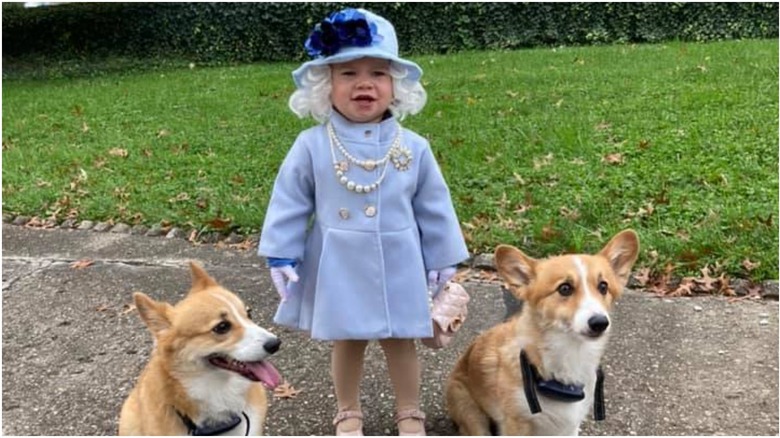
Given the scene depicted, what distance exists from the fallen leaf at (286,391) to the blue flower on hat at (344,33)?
5.41ft

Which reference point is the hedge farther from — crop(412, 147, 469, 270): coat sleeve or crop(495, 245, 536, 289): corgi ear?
crop(495, 245, 536, 289): corgi ear

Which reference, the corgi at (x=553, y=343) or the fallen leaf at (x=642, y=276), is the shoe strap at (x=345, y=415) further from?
the fallen leaf at (x=642, y=276)

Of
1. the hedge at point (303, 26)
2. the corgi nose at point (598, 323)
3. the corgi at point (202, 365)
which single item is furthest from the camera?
the hedge at point (303, 26)

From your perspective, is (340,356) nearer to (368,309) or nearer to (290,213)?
(368,309)

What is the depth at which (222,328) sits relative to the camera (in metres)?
2.86

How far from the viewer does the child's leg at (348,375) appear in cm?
334

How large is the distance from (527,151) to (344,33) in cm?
429

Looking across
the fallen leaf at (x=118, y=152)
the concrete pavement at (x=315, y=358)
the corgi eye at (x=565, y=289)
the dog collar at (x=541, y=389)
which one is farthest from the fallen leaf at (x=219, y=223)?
the corgi eye at (x=565, y=289)

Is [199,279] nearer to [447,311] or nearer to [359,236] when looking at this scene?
[359,236]

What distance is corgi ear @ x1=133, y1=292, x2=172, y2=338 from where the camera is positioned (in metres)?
2.88

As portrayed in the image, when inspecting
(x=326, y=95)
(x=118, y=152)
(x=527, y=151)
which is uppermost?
(x=326, y=95)

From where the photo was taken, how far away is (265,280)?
508cm

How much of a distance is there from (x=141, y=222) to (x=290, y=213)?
11.6 feet

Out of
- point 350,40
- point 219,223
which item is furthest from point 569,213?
point 350,40
